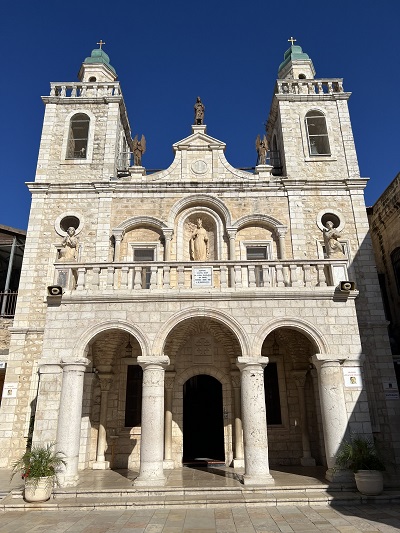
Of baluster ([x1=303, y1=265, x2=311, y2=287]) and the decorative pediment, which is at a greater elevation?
the decorative pediment

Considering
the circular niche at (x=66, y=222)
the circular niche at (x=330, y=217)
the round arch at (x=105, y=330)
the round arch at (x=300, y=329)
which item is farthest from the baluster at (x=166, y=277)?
the circular niche at (x=330, y=217)

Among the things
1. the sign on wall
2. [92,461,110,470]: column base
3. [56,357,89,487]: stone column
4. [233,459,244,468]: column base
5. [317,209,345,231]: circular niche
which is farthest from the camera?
[317,209,345,231]: circular niche

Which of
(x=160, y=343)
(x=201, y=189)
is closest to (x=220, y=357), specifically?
(x=160, y=343)

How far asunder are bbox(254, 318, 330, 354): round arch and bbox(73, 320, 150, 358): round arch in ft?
10.4

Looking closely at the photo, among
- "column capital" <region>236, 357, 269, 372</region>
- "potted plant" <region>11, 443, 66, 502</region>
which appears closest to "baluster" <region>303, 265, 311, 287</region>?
"column capital" <region>236, 357, 269, 372</region>

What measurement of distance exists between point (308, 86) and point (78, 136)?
12.2 metres

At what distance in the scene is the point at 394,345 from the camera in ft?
53.4

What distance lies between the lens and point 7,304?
1812cm

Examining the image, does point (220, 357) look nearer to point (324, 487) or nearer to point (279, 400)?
point (279, 400)

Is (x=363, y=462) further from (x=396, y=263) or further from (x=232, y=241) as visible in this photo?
(x=396, y=263)

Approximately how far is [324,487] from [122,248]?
1112cm

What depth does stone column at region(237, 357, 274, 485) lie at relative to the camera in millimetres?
9953

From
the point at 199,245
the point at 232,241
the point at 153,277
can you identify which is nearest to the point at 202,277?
the point at 153,277

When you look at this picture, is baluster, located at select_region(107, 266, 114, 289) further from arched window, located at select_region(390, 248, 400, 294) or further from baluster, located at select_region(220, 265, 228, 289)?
arched window, located at select_region(390, 248, 400, 294)
